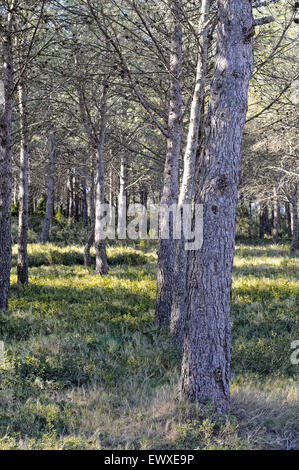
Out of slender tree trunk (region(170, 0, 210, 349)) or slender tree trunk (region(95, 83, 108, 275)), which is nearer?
slender tree trunk (region(170, 0, 210, 349))

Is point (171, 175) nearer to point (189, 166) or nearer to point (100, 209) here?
point (189, 166)

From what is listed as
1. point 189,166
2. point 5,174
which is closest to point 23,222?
point 5,174

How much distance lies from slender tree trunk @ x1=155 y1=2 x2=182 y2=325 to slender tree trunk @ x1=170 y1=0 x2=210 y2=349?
886mm

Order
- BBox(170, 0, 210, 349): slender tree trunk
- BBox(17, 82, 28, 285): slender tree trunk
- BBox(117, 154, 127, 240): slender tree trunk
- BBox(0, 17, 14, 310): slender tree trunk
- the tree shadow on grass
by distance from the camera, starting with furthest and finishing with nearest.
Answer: BBox(117, 154, 127, 240): slender tree trunk < BBox(17, 82, 28, 285): slender tree trunk < BBox(0, 17, 14, 310): slender tree trunk < the tree shadow on grass < BBox(170, 0, 210, 349): slender tree trunk

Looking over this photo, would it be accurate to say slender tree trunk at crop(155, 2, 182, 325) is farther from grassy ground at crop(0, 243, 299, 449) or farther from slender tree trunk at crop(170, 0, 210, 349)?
slender tree trunk at crop(170, 0, 210, 349)

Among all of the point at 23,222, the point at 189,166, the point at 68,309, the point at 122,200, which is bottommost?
the point at 68,309

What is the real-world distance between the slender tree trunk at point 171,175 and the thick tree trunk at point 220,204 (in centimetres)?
355

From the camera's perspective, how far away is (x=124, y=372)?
5.82m

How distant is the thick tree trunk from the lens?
13.9 ft

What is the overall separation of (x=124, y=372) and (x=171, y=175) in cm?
388

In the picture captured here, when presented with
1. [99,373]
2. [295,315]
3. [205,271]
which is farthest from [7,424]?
[295,315]

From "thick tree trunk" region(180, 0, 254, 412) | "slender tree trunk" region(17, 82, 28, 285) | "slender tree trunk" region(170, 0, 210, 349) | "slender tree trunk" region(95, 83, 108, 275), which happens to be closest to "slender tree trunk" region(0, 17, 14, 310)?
"slender tree trunk" region(17, 82, 28, 285)

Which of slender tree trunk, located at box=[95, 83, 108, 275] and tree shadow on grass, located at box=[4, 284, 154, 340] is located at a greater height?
slender tree trunk, located at box=[95, 83, 108, 275]

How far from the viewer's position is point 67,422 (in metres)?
4.12
